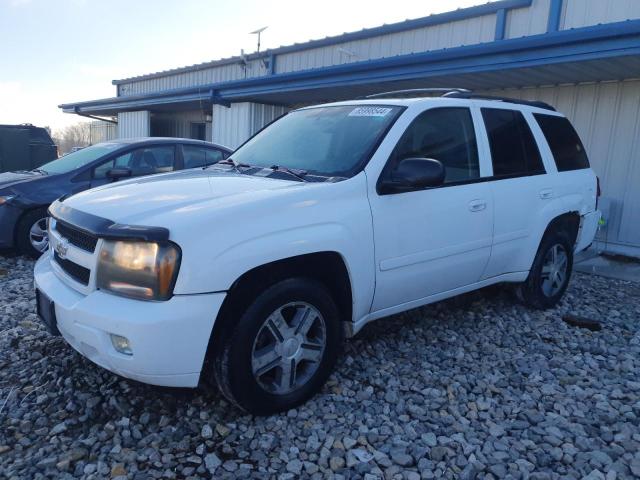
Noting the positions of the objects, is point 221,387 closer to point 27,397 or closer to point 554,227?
point 27,397

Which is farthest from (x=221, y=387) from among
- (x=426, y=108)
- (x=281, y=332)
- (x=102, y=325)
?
(x=426, y=108)

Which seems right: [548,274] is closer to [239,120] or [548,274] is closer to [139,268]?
[139,268]

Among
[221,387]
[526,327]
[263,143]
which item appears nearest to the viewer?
[221,387]

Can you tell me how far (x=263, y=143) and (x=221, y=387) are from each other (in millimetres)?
2087

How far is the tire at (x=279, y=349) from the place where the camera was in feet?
8.68

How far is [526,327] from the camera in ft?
14.9

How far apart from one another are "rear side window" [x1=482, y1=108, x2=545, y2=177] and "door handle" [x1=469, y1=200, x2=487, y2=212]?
1.13 ft

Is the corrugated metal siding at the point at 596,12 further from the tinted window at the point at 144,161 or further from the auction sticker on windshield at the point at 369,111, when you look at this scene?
the tinted window at the point at 144,161

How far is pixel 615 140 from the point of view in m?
7.51

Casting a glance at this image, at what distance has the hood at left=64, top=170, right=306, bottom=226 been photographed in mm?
2627

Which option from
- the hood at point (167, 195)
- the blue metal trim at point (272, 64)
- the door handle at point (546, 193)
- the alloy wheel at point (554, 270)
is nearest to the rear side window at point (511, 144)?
the door handle at point (546, 193)

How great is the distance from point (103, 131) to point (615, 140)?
19.6 metres

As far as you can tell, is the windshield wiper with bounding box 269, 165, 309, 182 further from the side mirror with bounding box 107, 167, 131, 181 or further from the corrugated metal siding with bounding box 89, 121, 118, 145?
the corrugated metal siding with bounding box 89, 121, 118, 145

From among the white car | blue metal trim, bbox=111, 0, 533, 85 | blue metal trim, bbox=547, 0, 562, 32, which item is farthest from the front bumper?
blue metal trim, bbox=111, 0, 533, 85
